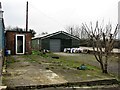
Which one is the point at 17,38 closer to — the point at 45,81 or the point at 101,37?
the point at 101,37

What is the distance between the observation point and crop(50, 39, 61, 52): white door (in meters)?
34.6

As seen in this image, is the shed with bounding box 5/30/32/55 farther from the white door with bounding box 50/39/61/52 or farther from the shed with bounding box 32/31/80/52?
the white door with bounding box 50/39/61/52

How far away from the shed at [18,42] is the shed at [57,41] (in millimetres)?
10947

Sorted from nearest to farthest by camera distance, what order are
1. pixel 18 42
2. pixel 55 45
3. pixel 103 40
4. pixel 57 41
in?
pixel 103 40, pixel 18 42, pixel 55 45, pixel 57 41

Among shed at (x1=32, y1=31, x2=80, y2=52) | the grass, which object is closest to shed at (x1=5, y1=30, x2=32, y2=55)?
the grass

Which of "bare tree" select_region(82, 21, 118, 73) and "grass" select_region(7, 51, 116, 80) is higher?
"bare tree" select_region(82, 21, 118, 73)

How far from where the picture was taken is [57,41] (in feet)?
115

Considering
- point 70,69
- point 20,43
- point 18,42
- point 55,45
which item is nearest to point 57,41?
point 55,45

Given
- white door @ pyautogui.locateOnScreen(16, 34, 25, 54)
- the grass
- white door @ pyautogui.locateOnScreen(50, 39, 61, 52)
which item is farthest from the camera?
white door @ pyautogui.locateOnScreen(50, 39, 61, 52)

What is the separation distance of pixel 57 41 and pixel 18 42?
12.7 metres

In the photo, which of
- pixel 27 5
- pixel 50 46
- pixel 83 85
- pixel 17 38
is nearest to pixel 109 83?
pixel 83 85

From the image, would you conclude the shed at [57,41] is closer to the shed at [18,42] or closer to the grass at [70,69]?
the shed at [18,42]

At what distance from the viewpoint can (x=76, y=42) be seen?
35.7m

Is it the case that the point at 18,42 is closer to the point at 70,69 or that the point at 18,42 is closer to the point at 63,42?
the point at 70,69
